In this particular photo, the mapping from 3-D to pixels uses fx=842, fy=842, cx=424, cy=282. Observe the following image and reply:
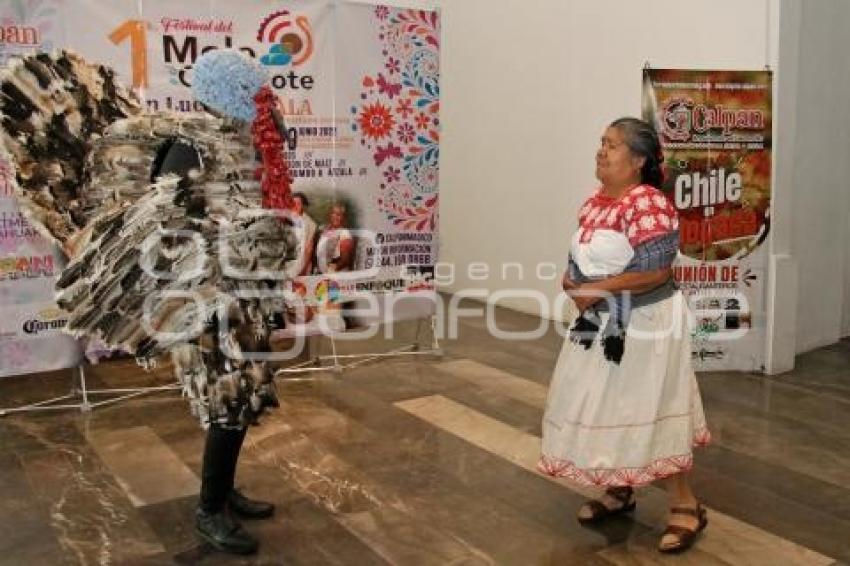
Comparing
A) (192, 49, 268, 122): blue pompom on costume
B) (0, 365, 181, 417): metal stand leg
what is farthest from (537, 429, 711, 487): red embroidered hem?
(0, 365, 181, 417): metal stand leg

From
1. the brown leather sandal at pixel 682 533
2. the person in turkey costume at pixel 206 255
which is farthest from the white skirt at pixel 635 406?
the person in turkey costume at pixel 206 255

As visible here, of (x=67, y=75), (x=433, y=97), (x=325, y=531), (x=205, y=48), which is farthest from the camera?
(x=433, y=97)

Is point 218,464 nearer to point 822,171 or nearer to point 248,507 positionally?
point 248,507

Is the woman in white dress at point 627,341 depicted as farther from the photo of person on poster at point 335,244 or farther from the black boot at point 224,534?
the photo of person on poster at point 335,244

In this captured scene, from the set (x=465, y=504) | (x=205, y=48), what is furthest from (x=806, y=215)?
(x=205, y=48)

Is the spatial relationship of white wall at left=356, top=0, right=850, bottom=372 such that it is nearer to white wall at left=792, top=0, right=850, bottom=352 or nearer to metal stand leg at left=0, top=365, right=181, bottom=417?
white wall at left=792, top=0, right=850, bottom=352

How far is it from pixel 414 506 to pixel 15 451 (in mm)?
1707

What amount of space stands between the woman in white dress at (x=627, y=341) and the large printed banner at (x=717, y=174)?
198 cm

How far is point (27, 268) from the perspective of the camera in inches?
149

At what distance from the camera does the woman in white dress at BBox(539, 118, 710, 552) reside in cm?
241

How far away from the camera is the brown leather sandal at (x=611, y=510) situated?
2.74 meters

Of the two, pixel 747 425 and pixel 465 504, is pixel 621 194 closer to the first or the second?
pixel 465 504

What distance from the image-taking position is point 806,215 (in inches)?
192

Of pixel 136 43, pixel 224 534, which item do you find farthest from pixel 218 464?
pixel 136 43
